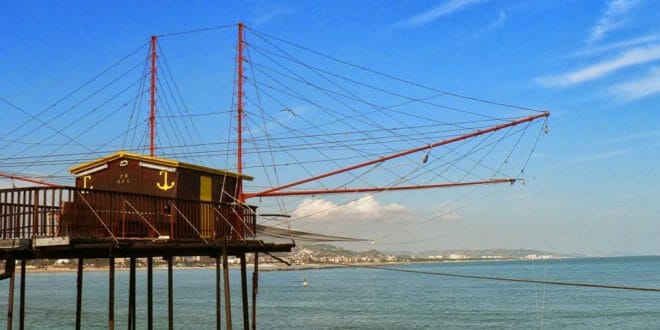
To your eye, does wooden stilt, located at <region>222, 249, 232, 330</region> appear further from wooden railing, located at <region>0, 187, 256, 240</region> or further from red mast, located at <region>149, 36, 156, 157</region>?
red mast, located at <region>149, 36, 156, 157</region>

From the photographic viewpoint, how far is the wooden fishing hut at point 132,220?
695 inches

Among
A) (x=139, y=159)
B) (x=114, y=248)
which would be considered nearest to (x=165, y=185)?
(x=139, y=159)

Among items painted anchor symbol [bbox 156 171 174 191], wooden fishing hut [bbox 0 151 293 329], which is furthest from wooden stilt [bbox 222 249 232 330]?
painted anchor symbol [bbox 156 171 174 191]

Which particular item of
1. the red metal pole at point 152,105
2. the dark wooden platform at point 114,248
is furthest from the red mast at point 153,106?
the dark wooden platform at point 114,248

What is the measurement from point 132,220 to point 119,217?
1.26 feet

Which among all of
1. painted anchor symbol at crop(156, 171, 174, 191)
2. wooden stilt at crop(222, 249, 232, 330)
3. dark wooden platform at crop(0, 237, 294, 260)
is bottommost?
wooden stilt at crop(222, 249, 232, 330)

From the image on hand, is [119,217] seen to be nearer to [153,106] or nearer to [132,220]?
[132,220]

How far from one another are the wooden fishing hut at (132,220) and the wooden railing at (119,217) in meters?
0.03

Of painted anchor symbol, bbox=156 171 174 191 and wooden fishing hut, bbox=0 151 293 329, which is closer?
wooden fishing hut, bbox=0 151 293 329

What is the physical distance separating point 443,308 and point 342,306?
33.5 ft

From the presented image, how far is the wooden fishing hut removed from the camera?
17656 mm

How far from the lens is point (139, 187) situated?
2417cm

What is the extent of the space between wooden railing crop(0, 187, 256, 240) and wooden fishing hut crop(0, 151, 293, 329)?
0.03 metres

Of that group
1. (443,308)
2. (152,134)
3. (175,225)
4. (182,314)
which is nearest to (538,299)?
(443,308)
